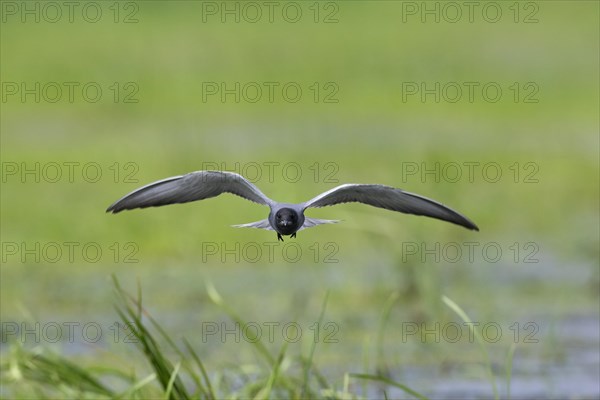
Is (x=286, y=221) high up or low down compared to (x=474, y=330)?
up

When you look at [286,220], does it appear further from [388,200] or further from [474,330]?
[474,330]

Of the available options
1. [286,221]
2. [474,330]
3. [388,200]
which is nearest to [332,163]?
[474,330]

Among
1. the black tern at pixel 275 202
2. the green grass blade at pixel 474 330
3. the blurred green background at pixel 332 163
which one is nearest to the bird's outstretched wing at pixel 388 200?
the black tern at pixel 275 202

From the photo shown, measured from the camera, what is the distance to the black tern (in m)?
2.03

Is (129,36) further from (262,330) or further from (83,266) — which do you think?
(262,330)

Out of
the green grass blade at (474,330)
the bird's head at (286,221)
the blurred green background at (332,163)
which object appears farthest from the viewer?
the blurred green background at (332,163)

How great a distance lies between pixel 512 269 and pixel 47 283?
2644 mm

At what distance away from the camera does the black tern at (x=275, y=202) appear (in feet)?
6.64

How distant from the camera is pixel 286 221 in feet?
6.58

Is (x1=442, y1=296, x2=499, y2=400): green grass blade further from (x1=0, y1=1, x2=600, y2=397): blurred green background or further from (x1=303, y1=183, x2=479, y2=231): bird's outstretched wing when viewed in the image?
(x1=303, y1=183, x2=479, y2=231): bird's outstretched wing

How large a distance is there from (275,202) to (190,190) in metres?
0.13

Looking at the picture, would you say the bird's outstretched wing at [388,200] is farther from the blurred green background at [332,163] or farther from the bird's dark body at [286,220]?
the blurred green background at [332,163]

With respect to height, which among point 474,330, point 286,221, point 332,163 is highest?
point 286,221

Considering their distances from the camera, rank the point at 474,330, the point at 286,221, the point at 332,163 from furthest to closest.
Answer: the point at 332,163
the point at 474,330
the point at 286,221
